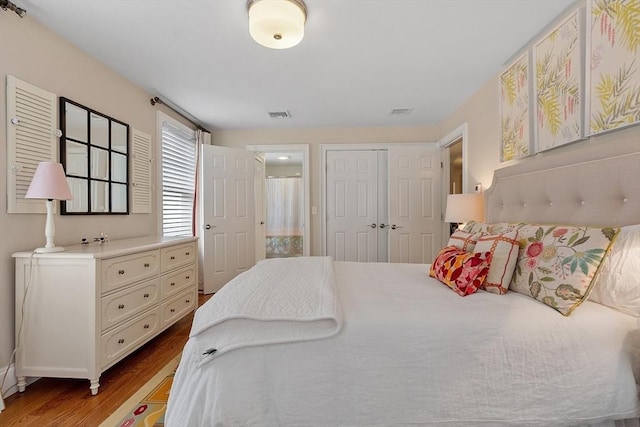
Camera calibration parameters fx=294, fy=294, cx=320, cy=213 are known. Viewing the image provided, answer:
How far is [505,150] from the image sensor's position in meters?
2.44

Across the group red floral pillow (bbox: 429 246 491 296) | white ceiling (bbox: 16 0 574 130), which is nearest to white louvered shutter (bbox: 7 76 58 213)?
white ceiling (bbox: 16 0 574 130)

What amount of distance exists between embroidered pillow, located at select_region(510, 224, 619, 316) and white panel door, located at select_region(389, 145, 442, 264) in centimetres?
263

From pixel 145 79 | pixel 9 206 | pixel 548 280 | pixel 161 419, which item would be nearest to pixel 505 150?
pixel 548 280

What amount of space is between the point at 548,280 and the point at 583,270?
5.0 inches

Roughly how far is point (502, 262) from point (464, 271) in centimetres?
19

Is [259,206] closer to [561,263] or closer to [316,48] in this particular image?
[316,48]

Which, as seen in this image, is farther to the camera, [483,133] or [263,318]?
[483,133]

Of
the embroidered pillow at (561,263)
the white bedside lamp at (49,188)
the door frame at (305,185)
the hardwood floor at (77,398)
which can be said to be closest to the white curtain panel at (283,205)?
the door frame at (305,185)

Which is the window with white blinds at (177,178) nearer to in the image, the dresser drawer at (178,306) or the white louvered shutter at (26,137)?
the dresser drawer at (178,306)

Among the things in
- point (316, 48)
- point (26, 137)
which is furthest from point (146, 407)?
point (316, 48)

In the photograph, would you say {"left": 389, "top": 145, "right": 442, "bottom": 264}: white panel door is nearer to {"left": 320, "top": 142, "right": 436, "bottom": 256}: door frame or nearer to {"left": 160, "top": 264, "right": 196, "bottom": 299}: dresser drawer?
{"left": 320, "top": 142, "right": 436, "bottom": 256}: door frame

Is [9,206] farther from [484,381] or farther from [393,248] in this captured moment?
[393,248]

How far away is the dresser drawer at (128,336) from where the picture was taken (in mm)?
1828

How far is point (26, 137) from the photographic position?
72.7 inches
